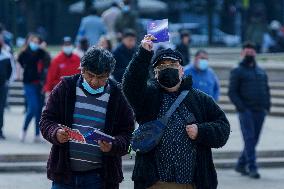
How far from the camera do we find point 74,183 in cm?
684

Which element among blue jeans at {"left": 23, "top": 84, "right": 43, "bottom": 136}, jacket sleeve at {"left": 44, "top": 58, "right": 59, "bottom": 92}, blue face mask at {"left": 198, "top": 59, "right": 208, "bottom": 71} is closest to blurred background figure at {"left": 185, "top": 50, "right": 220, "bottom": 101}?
blue face mask at {"left": 198, "top": 59, "right": 208, "bottom": 71}

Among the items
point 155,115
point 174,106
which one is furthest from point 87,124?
point 174,106

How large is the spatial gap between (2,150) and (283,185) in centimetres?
401

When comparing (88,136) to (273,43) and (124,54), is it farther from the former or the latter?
(273,43)

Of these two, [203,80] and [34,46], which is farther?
[34,46]

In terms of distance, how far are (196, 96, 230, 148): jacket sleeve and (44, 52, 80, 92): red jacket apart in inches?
335

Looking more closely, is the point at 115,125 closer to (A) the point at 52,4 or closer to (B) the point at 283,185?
(B) the point at 283,185

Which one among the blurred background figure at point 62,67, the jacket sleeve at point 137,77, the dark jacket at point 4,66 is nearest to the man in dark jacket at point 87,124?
the jacket sleeve at point 137,77

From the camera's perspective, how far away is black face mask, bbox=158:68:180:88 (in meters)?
6.60

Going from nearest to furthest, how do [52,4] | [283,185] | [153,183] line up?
1. [153,183]
2. [283,185]
3. [52,4]

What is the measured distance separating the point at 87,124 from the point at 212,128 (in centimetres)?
83

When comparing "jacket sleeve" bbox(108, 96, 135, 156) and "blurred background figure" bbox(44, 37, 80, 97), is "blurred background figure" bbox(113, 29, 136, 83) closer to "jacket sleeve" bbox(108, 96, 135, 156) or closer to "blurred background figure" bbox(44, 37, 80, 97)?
"blurred background figure" bbox(44, 37, 80, 97)

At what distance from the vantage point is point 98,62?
6.73m

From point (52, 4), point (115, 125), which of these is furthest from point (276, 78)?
point (52, 4)
